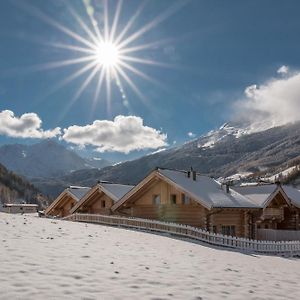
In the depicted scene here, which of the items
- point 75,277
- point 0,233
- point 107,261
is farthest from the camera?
point 0,233

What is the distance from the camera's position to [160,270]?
13320 millimetres

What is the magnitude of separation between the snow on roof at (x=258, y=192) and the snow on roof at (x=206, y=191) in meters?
1.17

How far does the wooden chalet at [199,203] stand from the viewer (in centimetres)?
3234

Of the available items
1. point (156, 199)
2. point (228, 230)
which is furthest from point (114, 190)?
point (228, 230)

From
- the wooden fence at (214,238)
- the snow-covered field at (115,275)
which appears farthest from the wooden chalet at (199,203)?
the snow-covered field at (115,275)

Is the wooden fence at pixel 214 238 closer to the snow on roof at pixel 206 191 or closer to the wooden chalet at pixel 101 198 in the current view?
the snow on roof at pixel 206 191

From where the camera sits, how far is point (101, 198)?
4519 cm

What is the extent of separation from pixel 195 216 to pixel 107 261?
2008 cm

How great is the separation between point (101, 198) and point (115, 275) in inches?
1333

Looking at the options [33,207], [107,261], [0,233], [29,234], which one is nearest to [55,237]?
[29,234]

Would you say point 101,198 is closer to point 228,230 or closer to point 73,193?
point 73,193

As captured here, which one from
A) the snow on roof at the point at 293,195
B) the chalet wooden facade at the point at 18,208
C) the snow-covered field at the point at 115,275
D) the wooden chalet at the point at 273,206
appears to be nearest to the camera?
the snow-covered field at the point at 115,275

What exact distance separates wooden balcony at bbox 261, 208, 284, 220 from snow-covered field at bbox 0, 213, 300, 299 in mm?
20785

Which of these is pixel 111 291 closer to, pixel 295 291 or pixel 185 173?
pixel 295 291
